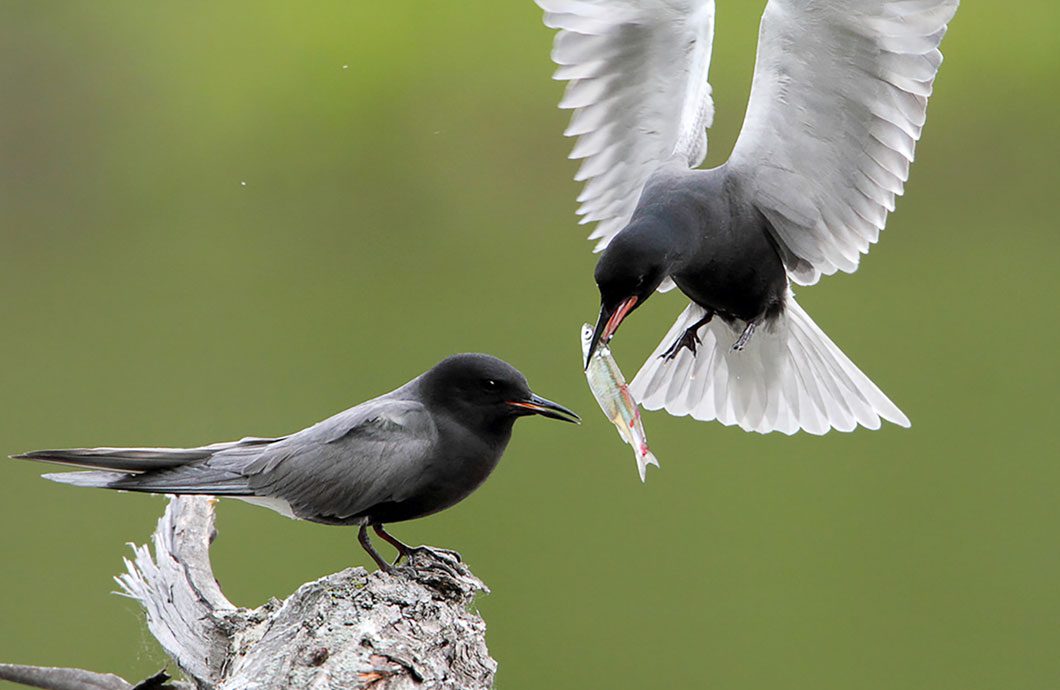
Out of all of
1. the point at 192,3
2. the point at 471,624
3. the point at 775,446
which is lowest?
the point at 775,446

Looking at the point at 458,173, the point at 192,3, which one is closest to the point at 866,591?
the point at 458,173

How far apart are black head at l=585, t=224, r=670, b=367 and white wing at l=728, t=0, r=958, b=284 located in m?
0.78

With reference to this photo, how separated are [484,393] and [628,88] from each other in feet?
6.33

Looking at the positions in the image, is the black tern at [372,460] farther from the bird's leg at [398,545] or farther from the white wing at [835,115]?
the white wing at [835,115]

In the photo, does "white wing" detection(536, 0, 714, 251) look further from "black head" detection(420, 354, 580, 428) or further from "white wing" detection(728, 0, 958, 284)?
"black head" detection(420, 354, 580, 428)

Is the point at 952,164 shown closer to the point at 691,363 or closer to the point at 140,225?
the point at 140,225

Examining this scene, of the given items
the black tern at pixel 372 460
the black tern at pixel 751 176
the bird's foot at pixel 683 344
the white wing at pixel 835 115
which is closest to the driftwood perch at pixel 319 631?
the black tern at pixel 372 460

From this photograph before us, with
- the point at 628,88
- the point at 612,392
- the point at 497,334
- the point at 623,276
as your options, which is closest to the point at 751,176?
the point at 628,88

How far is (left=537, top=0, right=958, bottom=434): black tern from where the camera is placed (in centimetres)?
Answer: 599

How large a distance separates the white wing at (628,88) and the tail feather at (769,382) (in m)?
0.62

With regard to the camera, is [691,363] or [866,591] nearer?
[691,363]

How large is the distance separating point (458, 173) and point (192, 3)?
154 inches

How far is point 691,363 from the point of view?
7.29 meters

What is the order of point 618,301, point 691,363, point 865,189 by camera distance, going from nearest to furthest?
point 618,301 → point 865,189 → point 691,363
